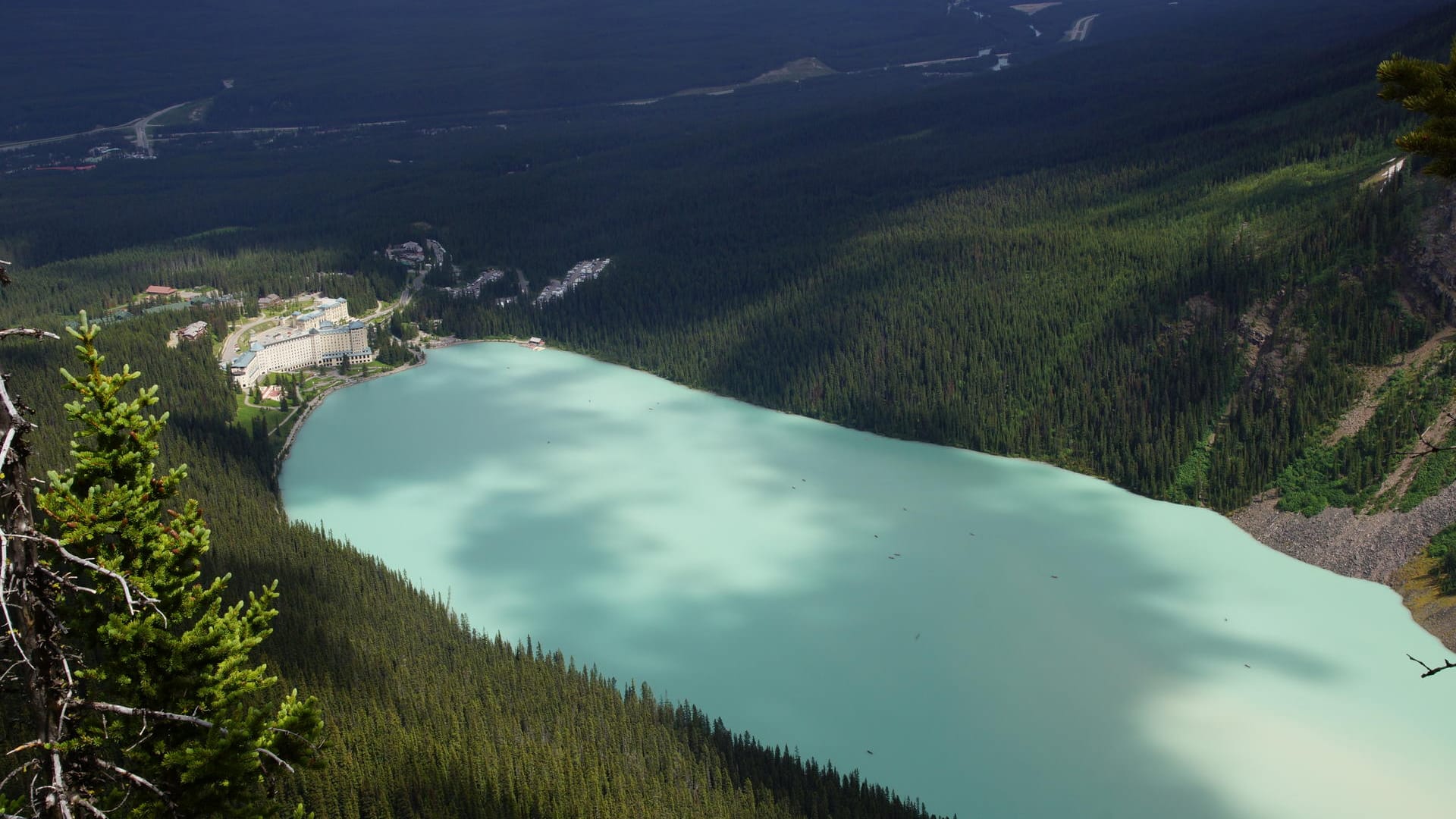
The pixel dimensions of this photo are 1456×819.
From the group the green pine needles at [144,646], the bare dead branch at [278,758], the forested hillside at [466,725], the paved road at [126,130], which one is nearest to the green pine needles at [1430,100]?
the green pine needles at [144,646]

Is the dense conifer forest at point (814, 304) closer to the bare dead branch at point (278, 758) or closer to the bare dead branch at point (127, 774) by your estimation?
the bare dead branch at point (278, 758)

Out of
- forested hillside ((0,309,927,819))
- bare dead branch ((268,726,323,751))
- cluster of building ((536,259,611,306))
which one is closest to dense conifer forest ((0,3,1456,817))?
forested hillside ((0,309,927,819))

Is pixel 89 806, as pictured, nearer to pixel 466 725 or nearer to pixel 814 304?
pixel 466 725

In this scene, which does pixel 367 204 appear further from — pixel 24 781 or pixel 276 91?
pixel 24 781

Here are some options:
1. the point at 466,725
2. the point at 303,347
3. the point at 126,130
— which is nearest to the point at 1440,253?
the point at 466,725

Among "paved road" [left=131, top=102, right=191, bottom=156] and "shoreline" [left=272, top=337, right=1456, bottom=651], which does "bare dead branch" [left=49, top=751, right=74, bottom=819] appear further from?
"paved road" [left=131, top=102, right=191, bottom=156]

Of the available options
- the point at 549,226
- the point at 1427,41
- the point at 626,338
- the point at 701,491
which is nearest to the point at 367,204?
the point at 549,226
